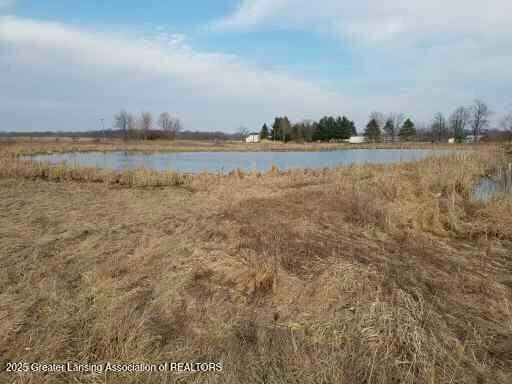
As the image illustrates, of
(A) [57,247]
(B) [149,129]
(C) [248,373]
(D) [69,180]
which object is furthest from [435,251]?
(B) [149,129]

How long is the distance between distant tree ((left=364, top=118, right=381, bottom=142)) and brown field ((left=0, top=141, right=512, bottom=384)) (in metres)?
78.7

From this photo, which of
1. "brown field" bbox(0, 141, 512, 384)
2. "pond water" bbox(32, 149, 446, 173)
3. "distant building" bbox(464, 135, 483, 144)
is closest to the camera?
"brown field" bbox(0, 141, 512, 384)

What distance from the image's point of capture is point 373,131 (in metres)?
79.8

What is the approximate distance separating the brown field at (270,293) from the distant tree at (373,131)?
258 feet

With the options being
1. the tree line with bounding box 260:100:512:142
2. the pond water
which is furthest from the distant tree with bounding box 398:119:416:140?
the pond water

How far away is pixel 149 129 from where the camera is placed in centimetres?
8225

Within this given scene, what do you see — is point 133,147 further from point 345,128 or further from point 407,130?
point 407,130

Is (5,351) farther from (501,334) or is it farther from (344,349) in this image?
(501,334)

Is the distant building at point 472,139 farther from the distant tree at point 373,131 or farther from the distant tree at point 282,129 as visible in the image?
the distant tree at point 282,129

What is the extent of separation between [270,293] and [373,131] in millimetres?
84237

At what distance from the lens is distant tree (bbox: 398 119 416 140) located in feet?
260

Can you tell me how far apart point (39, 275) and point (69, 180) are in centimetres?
1240

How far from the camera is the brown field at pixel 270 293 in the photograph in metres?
2.39

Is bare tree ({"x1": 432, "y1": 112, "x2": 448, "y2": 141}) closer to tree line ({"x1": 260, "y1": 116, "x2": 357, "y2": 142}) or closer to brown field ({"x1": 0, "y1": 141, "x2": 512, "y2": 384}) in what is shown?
tree line ({"x1": 260, "y1": 116, "x2": 357, "y2": 142})
